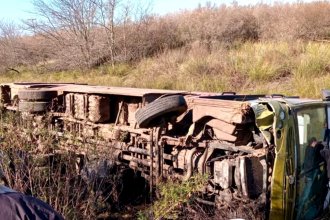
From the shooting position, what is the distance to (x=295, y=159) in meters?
4.93

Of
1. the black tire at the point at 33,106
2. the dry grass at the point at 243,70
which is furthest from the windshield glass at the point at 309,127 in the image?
the dry grass at the point at 243,70

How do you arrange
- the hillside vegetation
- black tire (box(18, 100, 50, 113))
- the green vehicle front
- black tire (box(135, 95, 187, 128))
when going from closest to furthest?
the green vehicle front → black tire (box(135, 95, 187, 128)) → black tire (box(18, 100, 50, 113)) → the hillside vegetation

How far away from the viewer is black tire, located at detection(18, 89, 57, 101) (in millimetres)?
8391

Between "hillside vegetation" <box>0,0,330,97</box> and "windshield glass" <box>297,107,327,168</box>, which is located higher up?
"hillside vegetation" <box>0,0,330,97</box>

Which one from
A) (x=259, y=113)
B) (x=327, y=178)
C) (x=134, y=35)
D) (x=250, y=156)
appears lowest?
(x=327, y=178)

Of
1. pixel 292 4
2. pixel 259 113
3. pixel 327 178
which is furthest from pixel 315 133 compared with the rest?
pixel 292 4

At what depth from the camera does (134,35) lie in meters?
22.2

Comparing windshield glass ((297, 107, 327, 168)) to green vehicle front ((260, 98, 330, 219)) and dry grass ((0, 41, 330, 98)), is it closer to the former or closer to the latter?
green vehicle front ((260, 98, 330, 219))

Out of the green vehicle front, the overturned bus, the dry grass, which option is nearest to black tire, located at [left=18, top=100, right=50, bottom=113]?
the overturned bus

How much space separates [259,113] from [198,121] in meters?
1.03

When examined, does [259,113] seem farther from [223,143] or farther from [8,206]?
[8,206]

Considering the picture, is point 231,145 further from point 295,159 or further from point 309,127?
point 309,127

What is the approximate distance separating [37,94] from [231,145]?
4.21 metres

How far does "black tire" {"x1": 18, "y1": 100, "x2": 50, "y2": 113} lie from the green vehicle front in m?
4.43
